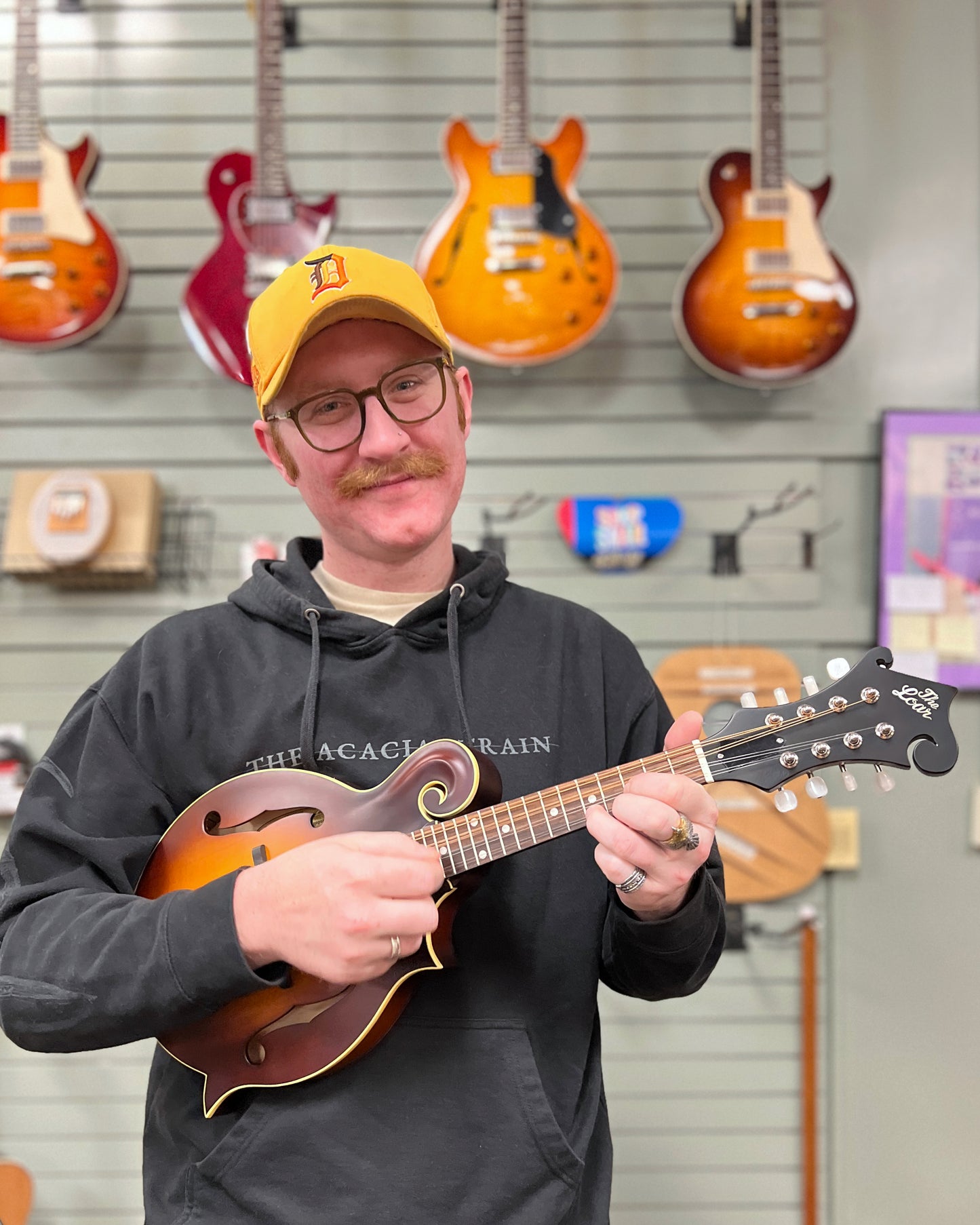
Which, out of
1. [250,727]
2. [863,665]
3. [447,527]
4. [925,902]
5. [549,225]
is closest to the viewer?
[863,665]

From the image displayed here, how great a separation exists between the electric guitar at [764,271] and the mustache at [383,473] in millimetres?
1466

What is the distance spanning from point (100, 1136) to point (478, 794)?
2.00m

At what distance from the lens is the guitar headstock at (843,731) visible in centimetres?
101

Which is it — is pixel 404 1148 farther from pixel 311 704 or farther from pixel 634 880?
pixel 311 704


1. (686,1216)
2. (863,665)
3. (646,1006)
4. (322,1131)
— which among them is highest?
(863,665)

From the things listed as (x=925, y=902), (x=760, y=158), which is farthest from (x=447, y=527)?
(x=925, y=902)

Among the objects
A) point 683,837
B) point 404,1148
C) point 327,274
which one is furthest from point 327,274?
point 404,1148

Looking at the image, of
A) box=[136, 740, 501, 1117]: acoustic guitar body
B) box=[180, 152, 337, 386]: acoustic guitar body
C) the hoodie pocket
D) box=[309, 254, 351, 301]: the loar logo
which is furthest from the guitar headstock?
box=[180, 152, 337, 386]: acoustic guitar body

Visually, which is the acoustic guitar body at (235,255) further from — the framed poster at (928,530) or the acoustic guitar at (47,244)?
the framed poster at (928,530)

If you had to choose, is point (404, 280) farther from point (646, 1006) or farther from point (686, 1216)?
point (686, 1216)

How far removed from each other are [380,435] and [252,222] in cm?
153

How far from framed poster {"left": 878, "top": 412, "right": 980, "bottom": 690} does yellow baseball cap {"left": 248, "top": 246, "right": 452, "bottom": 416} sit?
1.71 meters

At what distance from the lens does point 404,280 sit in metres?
1.21

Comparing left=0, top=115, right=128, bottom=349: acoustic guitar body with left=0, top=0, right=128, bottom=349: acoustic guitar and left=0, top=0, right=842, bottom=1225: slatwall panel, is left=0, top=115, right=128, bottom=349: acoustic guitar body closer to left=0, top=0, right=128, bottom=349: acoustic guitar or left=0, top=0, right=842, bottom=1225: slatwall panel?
left=0, top=0, right=128, bottom=349: acoustic guitar
